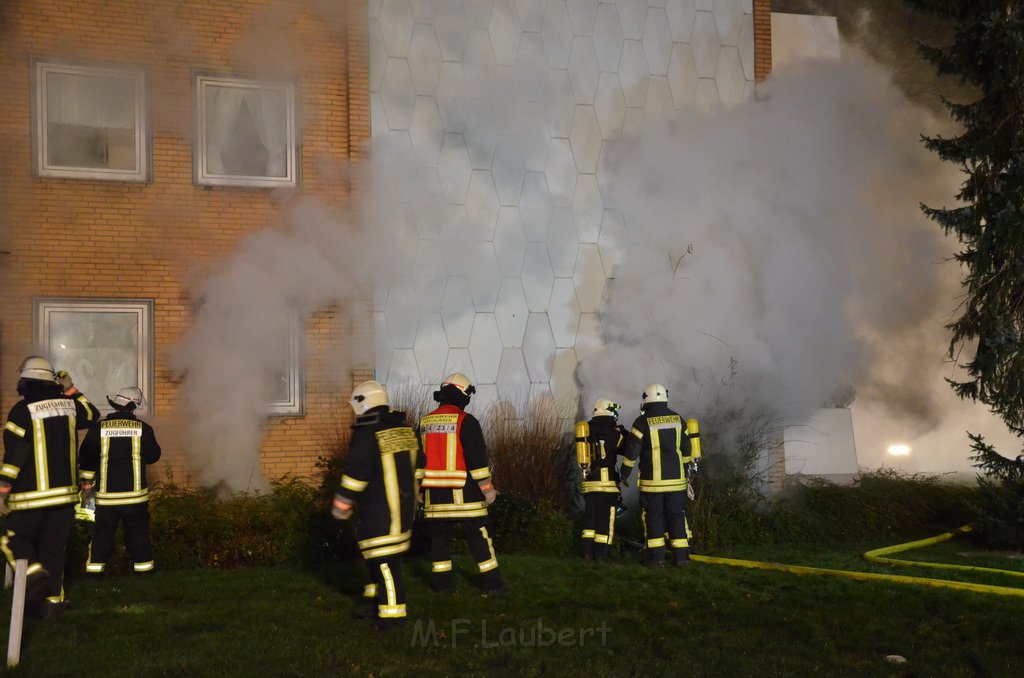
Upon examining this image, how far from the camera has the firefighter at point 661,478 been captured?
9.35 metres

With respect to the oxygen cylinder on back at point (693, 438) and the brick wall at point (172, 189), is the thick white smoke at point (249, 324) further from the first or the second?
the oxygen cylinder on back at point (693, 438)

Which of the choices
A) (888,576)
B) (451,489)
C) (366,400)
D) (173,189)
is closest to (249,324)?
(173,189)

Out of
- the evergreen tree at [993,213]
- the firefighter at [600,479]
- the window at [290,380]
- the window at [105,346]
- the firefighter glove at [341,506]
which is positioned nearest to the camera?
the firefighter glove at [341,506]

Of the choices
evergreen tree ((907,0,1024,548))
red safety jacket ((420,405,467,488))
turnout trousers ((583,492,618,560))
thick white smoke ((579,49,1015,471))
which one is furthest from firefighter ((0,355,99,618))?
evergreen tree ((907,0,1024,548))

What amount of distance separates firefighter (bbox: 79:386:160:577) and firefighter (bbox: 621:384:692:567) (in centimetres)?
446

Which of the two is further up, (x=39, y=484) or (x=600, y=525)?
(x=39, y=484)

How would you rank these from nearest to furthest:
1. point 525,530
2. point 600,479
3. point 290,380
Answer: point 600,479 → point 525,530 → point 290,380

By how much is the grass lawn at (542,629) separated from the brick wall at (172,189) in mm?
4268

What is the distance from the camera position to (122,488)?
8352 millimetres

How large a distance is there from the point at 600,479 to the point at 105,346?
6.63 m

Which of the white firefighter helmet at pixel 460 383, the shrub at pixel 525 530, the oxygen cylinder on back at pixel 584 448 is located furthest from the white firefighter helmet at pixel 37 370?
the oxygen cylinder on back at pixel 584 448

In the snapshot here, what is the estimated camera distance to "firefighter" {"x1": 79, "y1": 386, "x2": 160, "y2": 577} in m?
8.35

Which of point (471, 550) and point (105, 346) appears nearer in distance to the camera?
point (471, 550)

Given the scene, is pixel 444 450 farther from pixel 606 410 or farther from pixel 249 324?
pixel 249 324
